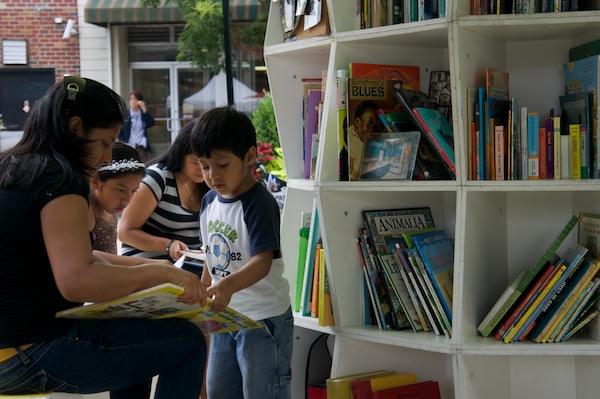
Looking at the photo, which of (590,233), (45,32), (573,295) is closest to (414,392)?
(573,295)

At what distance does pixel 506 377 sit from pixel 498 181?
784 mm

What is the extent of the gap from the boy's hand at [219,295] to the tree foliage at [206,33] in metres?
8.38

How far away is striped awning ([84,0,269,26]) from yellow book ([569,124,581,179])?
9597 millimetres

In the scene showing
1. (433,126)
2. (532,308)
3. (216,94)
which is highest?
(216,94)

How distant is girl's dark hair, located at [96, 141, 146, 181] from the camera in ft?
8.40

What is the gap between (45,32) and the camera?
12.8 metres

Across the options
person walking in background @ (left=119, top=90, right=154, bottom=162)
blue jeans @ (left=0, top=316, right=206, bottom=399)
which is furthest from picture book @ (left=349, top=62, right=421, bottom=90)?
person walking in background @ (left=119, top=90, right=154, bottom=162)

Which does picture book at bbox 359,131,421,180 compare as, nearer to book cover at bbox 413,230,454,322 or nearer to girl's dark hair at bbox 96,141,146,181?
book cover at bbox 413,230,454,322

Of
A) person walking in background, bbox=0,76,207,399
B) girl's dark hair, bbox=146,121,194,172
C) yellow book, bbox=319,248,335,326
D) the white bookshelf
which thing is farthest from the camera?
girl's dark hair, bbox=146,121,194,172

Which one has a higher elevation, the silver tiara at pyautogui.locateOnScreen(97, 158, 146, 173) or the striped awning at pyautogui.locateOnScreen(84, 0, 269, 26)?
the striped awning at pyautogui.locateOnScreen(84, 0, 269, 26)

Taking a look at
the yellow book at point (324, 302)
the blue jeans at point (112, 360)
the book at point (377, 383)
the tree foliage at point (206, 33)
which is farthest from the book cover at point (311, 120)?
the tree foliage at point (206, 33)

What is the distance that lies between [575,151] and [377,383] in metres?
0.95

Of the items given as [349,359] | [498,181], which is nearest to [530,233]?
[498,181]

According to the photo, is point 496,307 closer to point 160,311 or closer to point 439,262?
point 439,262
